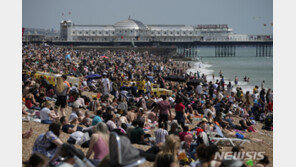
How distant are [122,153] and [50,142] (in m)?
1.90

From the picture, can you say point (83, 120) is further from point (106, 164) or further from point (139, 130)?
point (106, 164)

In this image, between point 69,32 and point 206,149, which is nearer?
point 206,149

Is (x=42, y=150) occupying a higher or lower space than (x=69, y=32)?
lower

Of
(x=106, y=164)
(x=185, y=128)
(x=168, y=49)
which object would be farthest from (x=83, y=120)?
(x=168, y=49)

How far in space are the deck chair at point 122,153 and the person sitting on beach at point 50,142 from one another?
1.66 meters

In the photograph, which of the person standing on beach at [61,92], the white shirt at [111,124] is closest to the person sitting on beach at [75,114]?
the person standing on beach at [61,92]

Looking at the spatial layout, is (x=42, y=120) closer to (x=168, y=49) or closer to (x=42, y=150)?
(x=42, y=150)

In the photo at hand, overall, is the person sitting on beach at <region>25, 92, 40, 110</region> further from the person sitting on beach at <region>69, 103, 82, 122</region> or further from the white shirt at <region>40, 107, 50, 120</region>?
the white shirt at <region>40, 107, 50, 120</region>

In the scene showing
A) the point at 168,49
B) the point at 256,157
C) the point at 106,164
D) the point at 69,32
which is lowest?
the point at 256,157

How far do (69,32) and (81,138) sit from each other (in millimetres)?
100022

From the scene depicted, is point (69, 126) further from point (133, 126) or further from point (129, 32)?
point (129, 32)
